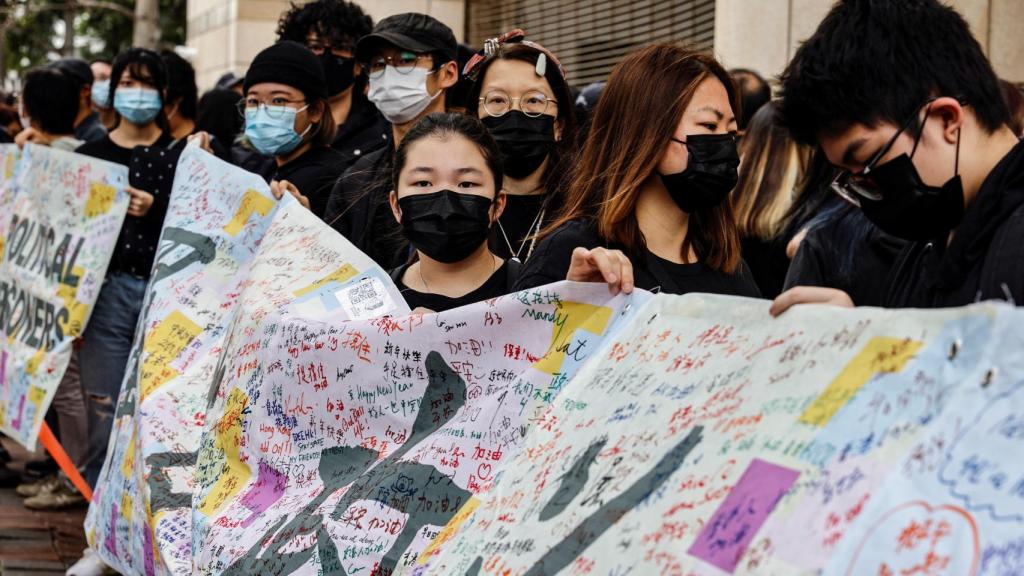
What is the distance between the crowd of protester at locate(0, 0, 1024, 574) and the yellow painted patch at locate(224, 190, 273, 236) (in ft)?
0.31

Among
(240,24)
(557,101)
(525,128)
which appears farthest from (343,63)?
(240,24)

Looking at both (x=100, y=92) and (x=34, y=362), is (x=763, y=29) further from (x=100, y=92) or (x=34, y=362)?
(x=100, y=92)

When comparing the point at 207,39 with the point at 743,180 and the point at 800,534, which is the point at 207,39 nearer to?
the point at 743,180

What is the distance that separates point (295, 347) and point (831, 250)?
1333 millimetres

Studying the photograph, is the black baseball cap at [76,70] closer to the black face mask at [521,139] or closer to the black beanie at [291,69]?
the black beanie at [291,69]

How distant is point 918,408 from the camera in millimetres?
1812

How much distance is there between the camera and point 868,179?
7.83 feet

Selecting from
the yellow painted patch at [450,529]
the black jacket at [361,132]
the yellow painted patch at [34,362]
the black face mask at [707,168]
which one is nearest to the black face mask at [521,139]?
the black face mask at [707,168]

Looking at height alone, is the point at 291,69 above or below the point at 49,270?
above

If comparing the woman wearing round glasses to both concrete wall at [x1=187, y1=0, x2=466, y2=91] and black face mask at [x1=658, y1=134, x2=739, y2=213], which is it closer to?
black face mask at [x1=658, y1=134, x2=739, y2=213]

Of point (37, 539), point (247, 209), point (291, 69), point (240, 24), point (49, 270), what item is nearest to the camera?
point (247, 209)

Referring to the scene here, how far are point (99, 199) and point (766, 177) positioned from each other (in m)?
2.85

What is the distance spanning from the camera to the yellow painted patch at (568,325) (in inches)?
113

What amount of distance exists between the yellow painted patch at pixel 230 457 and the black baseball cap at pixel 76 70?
183 inches
